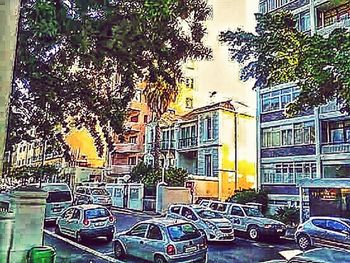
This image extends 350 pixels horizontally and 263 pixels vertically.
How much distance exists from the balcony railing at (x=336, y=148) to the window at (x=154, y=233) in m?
16.9

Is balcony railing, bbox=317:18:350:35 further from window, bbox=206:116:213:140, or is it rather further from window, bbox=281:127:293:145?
window, bbox=206:116:213:140

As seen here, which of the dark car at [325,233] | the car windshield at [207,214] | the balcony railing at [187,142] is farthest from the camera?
the balcony railing at [187,142]

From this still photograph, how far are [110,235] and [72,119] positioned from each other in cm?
580

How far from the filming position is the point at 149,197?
3181cm

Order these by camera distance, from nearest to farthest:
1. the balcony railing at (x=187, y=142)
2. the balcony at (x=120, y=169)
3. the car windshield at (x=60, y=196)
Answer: the car windshield at (x=60, y=196), the balcony railing at (x=187, y=142), the balcony at (x=120, y=169)

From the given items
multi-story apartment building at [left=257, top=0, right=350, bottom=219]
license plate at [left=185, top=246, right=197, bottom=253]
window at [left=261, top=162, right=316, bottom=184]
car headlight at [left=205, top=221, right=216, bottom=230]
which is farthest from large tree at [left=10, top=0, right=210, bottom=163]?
window at [left=261, top=162, right=316, bottom=184]

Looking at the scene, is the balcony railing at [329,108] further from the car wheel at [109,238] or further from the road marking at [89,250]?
the road marking at [89,250]

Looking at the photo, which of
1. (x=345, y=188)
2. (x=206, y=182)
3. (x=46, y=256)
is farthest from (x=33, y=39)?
(x=206, y=182)

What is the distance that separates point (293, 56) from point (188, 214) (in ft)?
30.0

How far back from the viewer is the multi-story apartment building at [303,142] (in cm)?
2536

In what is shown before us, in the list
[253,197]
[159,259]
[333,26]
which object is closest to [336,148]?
[253,197]

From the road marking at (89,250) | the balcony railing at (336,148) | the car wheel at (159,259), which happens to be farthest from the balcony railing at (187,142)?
the car wheel at (159,259)

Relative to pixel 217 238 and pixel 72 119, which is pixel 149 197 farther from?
pixel 72 119

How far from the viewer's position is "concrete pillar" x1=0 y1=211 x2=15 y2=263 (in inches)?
360
